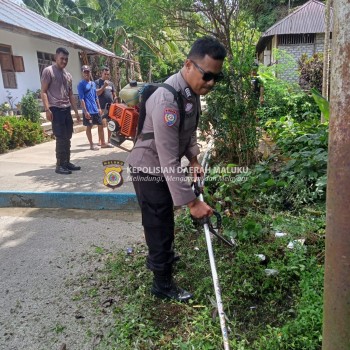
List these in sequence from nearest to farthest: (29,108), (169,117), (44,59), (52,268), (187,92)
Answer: (169,117), (187,92), (52,268), (29,108), (44,59)

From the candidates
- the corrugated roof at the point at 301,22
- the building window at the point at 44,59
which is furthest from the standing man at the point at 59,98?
the corrugated roof at the point at 301,22

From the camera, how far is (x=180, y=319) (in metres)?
2.37

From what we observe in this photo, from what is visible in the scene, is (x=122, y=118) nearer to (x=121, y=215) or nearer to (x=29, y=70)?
(x=121, y=215)

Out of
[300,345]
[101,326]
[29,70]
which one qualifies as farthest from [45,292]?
[29,70]

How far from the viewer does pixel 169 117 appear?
81.3 inches

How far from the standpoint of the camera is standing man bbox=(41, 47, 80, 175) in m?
5.28

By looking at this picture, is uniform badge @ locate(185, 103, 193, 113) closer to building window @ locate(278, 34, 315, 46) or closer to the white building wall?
the white building wall

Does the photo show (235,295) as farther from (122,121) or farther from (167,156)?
(122,121)

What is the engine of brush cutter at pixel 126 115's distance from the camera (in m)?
2.62

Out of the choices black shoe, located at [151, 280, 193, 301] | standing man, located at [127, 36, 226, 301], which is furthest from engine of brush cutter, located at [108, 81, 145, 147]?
black shoe, located at [151, 280, 193, 301]

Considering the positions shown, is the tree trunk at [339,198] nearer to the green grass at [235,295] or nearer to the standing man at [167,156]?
the green grass at [235,295]

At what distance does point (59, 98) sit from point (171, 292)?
3.88 metres

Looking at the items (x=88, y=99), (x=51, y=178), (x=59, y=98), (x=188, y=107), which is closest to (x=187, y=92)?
(x=188, y=107)

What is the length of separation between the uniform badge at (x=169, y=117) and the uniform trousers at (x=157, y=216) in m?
0.45
